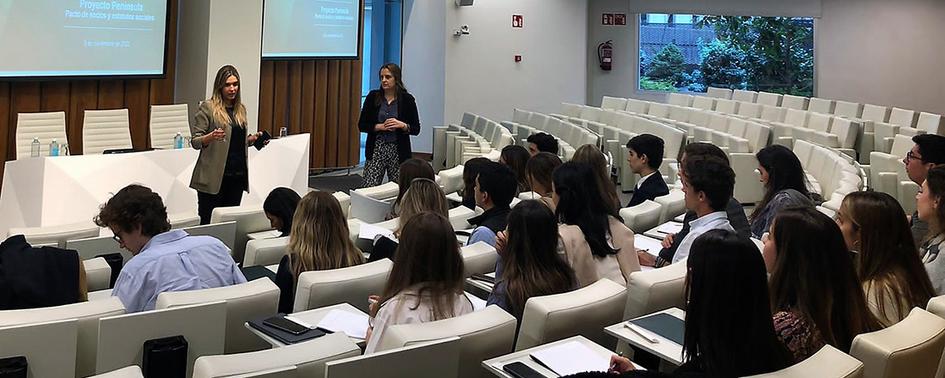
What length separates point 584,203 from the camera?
153 inches

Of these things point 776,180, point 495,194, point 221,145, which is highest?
point 221,145

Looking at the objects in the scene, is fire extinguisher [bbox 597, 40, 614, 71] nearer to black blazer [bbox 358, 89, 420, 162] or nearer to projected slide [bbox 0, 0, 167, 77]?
projected slide [bbox 0, 0, 167, 77]

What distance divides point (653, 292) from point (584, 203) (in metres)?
0.71

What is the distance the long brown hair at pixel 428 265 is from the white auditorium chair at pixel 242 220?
7.59ft

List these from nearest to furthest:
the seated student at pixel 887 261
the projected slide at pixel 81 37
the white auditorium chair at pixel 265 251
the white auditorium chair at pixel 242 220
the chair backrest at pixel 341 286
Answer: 1. the seated student at pixel 887 261
2. the chair backrest at pixel 341 286
3. the white auditorium chair at pixel 265 251
4. the white auditorium chair at pixel 242 220
5. the projected slide at pixel 81 37

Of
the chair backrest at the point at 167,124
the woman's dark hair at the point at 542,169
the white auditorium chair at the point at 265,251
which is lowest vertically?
the white auditorium chair at the point at 265,251

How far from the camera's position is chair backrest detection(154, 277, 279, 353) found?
310 centimetres

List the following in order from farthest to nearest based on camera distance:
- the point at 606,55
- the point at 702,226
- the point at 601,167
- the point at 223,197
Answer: the point at 606,55, the point at 223,197, the point at 601,167, the point at 702,226

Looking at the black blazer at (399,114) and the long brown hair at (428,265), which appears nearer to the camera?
the long brown hair at (428,265)

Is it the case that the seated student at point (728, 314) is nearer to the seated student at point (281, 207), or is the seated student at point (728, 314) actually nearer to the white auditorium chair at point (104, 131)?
the seated student at point (281, 207)

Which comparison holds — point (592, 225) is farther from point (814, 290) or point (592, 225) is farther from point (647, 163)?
point (647, 163)

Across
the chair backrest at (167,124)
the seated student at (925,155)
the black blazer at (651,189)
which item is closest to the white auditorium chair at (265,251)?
the black blazer at (651,189)

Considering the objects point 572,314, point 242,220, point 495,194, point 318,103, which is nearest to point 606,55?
point 318,103

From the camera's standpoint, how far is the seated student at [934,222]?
11.7ft
